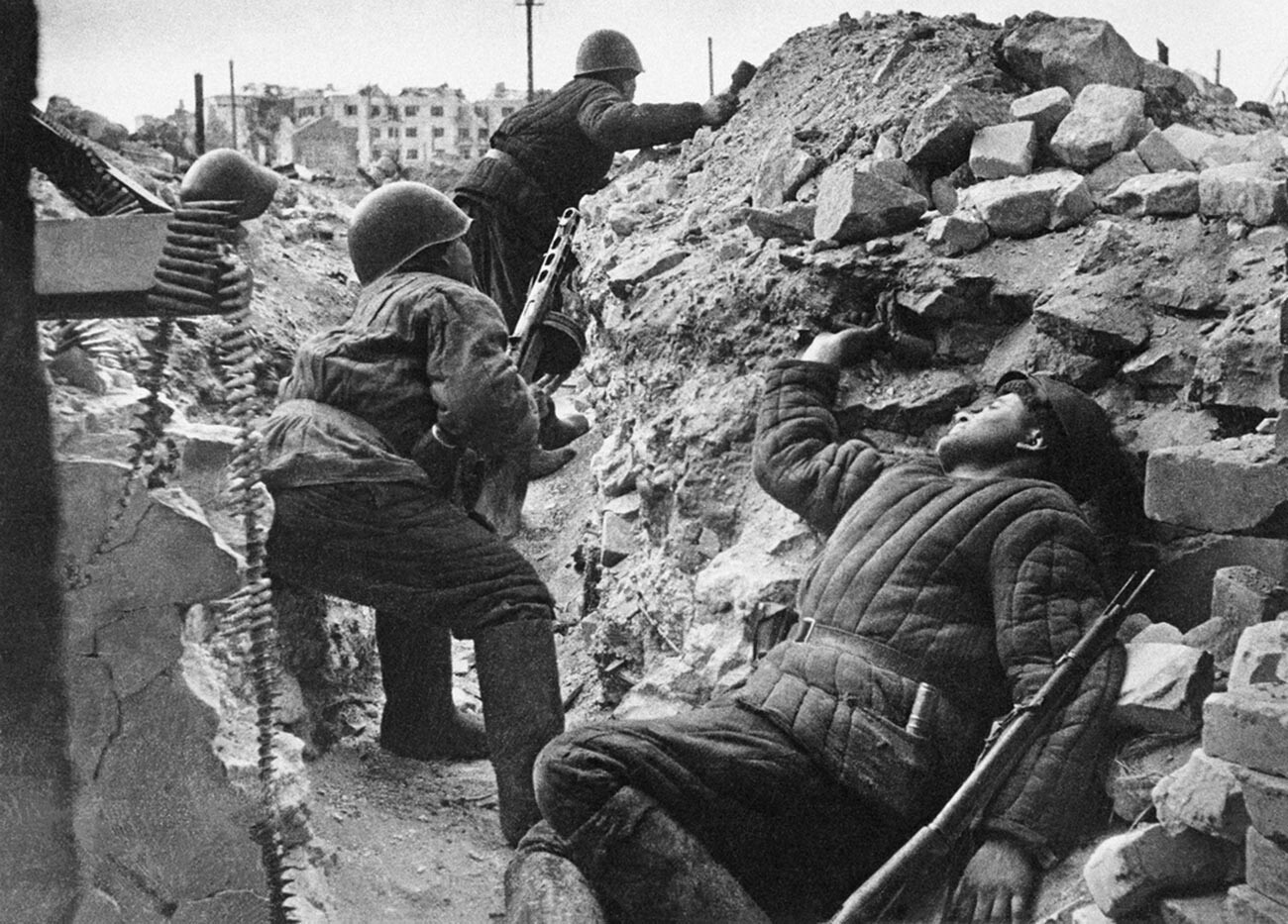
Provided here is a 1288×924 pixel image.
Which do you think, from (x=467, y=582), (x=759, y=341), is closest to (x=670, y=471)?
(x=759, y=341)

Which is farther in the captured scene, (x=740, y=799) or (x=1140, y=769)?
(x=740, y=799)

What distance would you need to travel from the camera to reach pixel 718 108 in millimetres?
3684

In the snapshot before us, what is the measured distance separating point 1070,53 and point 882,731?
161 cm

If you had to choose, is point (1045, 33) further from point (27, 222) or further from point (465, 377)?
point (27, 222)

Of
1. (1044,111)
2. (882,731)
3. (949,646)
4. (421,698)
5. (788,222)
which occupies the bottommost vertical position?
(421,698)

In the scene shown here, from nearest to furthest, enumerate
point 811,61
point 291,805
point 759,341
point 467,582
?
1. point 291,805
2. point 467,582
3. point 759,341
4. point 811,61

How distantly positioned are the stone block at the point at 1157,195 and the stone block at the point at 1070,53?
35 cm

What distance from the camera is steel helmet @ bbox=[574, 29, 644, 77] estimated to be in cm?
340

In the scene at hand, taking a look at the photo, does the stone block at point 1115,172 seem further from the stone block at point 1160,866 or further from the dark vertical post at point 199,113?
the dark vertical post at point 199,113

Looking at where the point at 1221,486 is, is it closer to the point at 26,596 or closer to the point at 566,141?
the point at 26,596

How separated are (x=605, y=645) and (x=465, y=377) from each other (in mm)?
824

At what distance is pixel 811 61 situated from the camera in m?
3.79

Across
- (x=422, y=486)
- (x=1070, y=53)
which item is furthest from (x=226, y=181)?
(x=1070, y=53)

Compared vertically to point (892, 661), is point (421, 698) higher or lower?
lower
